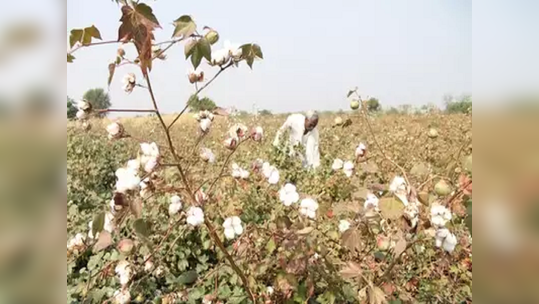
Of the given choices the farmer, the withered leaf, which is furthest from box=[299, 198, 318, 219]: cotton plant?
the farmer

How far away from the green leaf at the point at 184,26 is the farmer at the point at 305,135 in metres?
3.10

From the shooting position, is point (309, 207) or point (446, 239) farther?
point (309, 207)

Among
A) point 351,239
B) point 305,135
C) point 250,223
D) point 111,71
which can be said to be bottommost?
point 305,135

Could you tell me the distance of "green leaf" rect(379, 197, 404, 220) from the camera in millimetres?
714

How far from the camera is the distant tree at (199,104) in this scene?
828 millimetres

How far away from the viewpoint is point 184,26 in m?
0.72

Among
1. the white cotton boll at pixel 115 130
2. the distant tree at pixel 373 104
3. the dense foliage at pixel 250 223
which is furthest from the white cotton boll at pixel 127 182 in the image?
the distant tree at pixel 373 104

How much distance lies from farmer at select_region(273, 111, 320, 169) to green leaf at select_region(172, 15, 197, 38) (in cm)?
310

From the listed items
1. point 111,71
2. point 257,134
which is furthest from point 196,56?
point 257,134

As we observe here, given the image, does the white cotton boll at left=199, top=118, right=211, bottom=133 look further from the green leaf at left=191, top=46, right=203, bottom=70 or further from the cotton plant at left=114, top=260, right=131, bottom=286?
the cotton plant at left=114, top=260, right=131, bottom=286

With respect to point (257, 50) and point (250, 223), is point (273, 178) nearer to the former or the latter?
point (250, 223)

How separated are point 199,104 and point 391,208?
0.41 m

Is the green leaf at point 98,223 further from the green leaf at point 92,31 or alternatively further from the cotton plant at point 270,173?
the cotton plant at point 270,173
